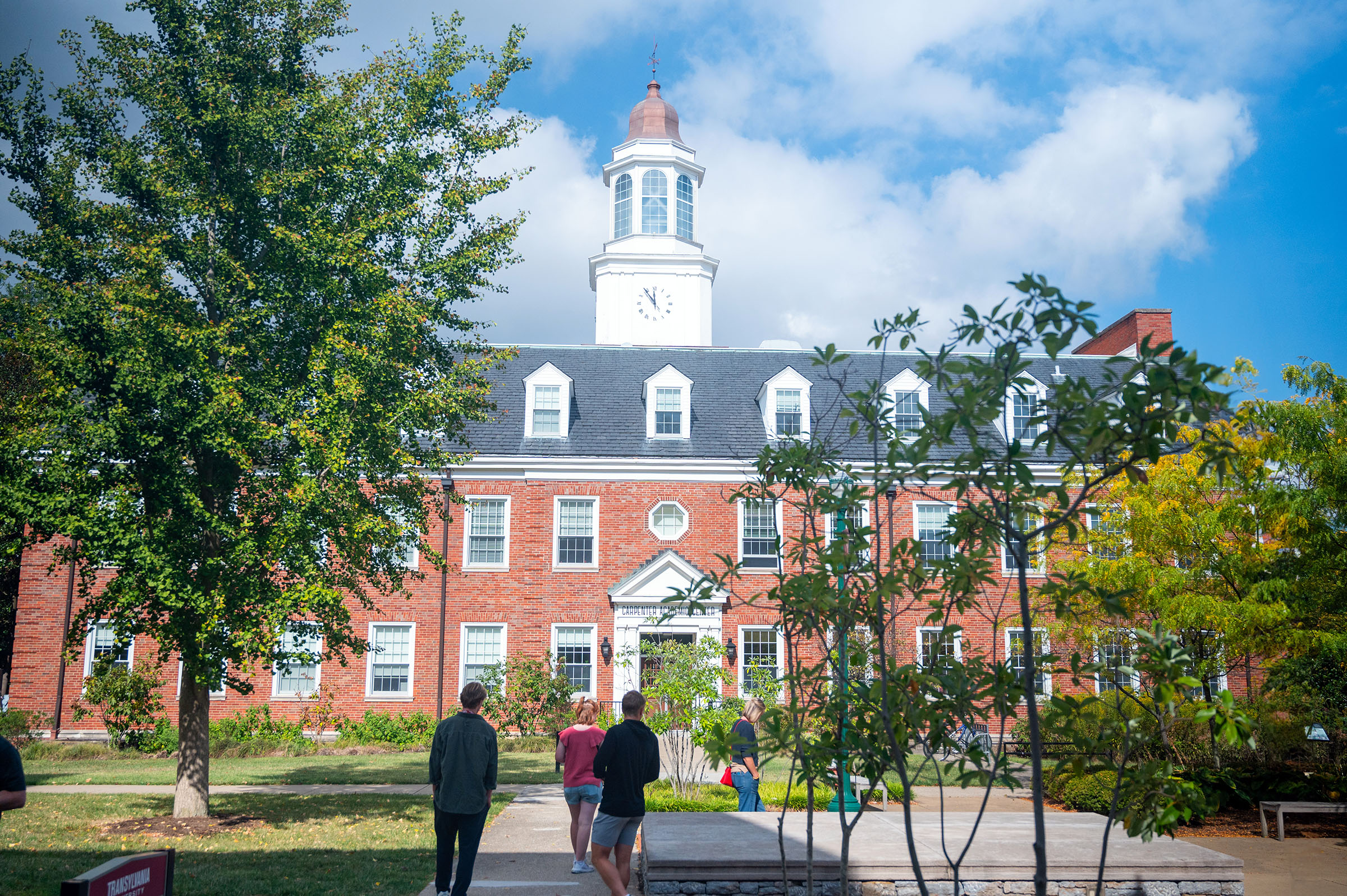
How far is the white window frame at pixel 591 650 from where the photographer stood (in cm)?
2495

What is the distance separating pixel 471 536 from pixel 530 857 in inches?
637

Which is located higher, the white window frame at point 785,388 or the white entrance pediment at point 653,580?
the white window frame at point 785,388

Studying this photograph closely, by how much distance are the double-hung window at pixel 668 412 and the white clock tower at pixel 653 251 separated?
11748 mm

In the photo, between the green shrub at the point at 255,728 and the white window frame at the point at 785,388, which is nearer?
the green shrub at the point at 255,728

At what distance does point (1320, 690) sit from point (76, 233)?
20.6m

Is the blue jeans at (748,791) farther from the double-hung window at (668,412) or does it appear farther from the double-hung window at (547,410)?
the double-hung window at (547,410)

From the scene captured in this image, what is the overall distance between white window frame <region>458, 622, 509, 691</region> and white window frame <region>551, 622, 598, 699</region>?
4.14 ft

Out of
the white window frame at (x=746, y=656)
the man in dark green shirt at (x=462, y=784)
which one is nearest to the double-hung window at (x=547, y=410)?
the white window frame at (x=746, y=656)

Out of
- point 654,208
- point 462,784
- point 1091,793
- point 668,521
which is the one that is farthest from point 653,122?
point 462,784

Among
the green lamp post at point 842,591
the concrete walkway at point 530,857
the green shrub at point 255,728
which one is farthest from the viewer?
the green shrub at point 255,728

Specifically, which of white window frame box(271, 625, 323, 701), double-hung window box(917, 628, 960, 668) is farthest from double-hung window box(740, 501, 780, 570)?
double-hung window box(917, 628, 960, 668)

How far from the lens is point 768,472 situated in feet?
20.0

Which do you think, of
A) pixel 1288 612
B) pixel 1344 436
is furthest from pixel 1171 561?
pixel 1344 436

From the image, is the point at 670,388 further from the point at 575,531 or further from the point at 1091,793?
the point at 1091,793
